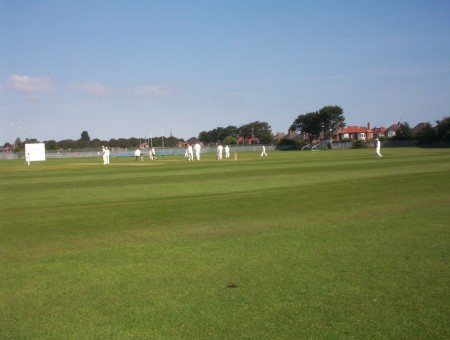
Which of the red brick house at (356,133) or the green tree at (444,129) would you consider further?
the red brick house at (356,133)

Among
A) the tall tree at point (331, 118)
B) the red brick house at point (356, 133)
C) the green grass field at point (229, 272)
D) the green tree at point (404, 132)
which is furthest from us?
the red brick house at point (356, 133)

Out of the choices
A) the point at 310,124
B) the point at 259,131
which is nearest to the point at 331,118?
the point at 310,124

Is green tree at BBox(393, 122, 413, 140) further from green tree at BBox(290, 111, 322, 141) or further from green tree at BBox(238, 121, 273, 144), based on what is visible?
green tree at BBox(238, 121, 273, 144)

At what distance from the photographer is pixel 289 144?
12706cm

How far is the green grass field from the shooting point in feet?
16.5

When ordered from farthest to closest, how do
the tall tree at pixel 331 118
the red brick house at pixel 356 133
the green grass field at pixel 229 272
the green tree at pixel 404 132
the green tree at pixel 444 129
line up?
the red brick house at pixel 356 133
the tall tree at pixel 331 118
the green tree at pixel 404 132
the green tree at pixel 444 129
the green grass field at pixel 229 272

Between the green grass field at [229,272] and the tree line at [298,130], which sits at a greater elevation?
the tree line at [298,130]

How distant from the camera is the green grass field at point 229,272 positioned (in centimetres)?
504

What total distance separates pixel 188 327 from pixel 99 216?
826 cm

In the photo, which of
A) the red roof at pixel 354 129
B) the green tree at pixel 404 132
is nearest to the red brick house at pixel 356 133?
the red roof at pixel 354 129

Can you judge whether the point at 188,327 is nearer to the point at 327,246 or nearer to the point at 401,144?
the point at 327,246

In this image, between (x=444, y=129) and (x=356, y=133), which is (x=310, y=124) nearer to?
(x=356, y=133)

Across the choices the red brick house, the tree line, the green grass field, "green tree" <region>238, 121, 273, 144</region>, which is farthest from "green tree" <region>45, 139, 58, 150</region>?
the green grass field

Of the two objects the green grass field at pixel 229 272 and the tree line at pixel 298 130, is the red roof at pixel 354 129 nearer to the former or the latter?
the tree line at pixel 298 130
